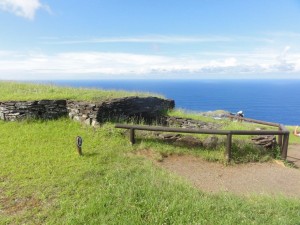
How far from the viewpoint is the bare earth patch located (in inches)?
311

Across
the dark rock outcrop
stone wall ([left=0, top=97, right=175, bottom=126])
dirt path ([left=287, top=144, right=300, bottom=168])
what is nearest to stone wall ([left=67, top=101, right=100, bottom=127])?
stone wall ([left=0, top=97, right=175, bottom=126])

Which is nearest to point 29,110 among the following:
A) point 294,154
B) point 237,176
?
point 237,176

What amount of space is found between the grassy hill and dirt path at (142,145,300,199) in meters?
0.65

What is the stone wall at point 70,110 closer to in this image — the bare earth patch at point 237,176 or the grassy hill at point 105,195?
the grassy hill at point 105,195

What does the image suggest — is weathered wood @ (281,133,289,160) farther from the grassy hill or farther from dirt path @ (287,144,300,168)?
the grassy hill

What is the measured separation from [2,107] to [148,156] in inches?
307

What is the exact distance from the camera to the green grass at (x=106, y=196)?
5840mm

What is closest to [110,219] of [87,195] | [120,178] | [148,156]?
[87,195]

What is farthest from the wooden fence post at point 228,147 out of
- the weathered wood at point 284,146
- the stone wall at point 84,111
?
the stone wall at point 84,111

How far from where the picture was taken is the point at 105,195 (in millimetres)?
6480

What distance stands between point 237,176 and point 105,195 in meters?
4.72

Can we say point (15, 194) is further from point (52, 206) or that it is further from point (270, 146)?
point (270, 146)

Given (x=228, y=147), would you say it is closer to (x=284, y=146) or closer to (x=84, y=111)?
(x=284, y=146)

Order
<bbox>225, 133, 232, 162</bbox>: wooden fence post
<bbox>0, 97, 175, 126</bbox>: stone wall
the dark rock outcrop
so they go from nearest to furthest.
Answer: <bbox>225, 133, 232, 162</bbox>: wooden fence post < <bbox>0, 97, 175, 126</bbox>: stone wall < the dark rock outcrop
